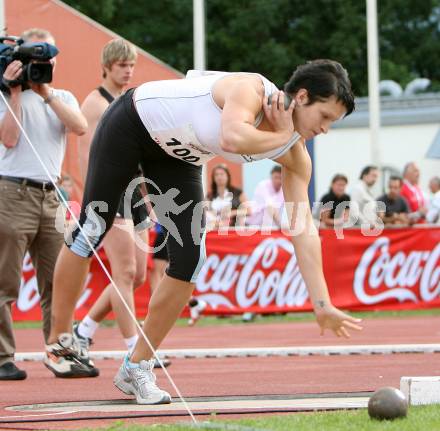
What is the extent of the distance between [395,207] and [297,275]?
2378 millimetres

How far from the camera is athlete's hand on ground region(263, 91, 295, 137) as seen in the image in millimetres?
5480

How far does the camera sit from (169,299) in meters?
6.29

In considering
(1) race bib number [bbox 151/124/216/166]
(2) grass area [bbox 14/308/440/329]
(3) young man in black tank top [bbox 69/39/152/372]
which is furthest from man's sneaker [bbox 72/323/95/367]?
(2) grass area [bbox 14/308/440/329]

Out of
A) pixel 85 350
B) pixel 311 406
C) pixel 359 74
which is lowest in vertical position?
pixel 359 74

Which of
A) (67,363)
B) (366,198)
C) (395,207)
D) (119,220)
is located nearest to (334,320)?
(67,363)

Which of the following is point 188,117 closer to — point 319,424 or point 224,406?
point 224,406

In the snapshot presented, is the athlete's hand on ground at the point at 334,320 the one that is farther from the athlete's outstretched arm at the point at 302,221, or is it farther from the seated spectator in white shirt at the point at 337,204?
the seated spectator in white shirt at the point at 337,204

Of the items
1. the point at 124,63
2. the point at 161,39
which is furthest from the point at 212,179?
the point at 161,39

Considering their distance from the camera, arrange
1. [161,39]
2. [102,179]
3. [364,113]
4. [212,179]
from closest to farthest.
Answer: [102,179] → [212,179] → [364,113] → [161,39]

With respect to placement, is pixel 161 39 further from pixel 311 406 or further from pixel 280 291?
pixel 311 406

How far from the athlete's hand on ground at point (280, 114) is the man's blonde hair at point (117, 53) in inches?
110

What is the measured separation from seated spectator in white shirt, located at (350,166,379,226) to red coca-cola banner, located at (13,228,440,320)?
0.63 m

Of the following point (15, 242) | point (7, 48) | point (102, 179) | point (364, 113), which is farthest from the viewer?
point (364, 113)

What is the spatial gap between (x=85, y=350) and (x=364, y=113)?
21.9m
